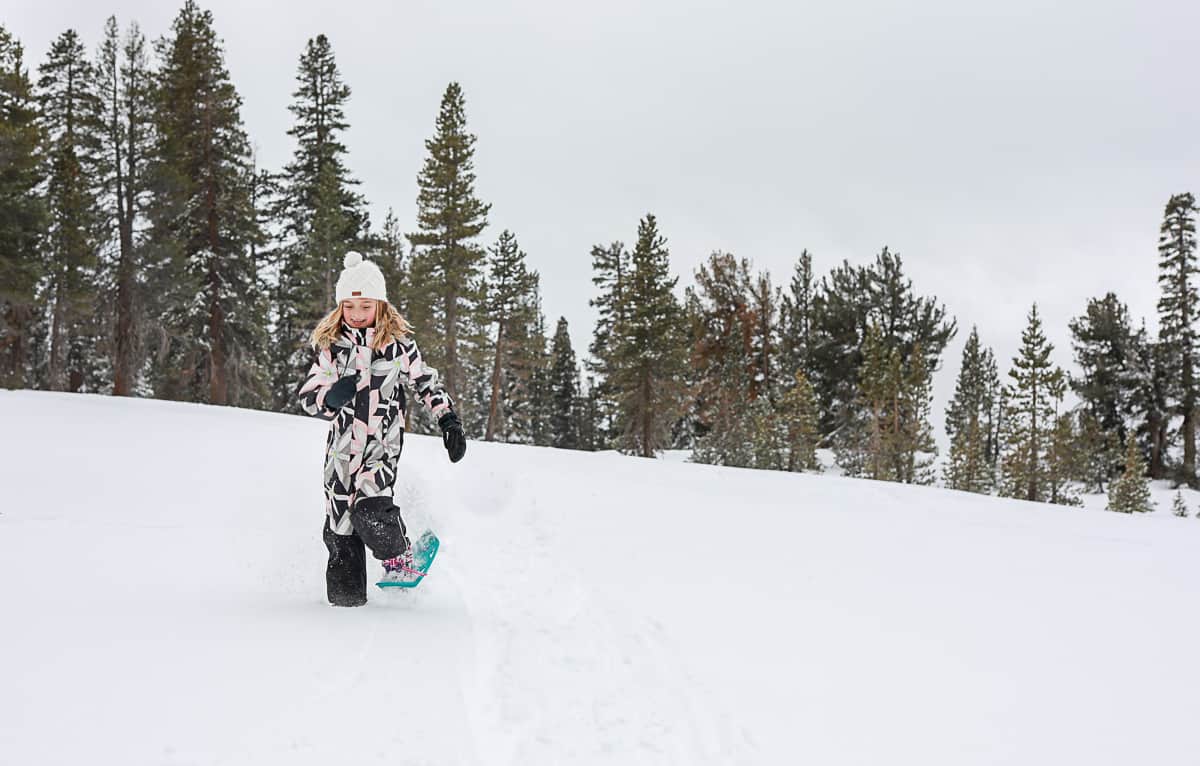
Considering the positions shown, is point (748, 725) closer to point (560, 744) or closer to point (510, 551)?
point (560, 744)

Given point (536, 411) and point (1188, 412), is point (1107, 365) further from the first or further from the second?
point (536, 411)

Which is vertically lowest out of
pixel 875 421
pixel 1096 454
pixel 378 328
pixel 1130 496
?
pixel 1130 496

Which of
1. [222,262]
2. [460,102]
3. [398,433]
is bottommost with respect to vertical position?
[398,433]

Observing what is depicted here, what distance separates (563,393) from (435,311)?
29.4 metres

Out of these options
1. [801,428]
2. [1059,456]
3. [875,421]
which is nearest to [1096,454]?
[1059,456]

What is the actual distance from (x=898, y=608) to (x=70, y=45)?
37819mm

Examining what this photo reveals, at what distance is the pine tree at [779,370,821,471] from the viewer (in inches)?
1374

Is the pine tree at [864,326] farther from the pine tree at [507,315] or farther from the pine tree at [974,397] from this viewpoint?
the pine tree at [507,315]

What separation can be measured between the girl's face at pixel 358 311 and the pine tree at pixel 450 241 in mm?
25952

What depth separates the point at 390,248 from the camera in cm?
3878

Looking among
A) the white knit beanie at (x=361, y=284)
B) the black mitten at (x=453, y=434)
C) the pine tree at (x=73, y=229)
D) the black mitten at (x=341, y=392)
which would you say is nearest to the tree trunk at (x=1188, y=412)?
the black mitten at (x=453, y=434)

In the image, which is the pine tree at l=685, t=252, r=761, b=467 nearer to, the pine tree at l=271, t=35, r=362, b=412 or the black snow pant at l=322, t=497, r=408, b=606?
the pine tree at l=271, t=35, r=362, b=412

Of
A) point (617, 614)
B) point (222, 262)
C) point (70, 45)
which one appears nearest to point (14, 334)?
point (222, 262)

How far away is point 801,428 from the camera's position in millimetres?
36188
